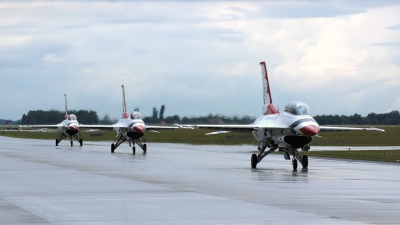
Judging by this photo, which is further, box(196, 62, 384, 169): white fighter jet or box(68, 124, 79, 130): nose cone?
box(68, 124, 79, 130): nose cone

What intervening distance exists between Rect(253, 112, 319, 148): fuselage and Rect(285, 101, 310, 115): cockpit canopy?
0.18 metres

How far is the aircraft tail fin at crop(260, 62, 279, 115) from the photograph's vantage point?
33.0 m

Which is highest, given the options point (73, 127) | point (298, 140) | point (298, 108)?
point (298, 108)

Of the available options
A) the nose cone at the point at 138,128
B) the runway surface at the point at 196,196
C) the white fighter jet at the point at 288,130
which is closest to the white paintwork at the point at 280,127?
the white fighter jet at the point at 288,130

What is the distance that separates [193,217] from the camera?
13.2 meters

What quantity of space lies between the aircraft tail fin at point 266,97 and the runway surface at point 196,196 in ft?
19.5

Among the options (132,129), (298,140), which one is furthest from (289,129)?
(132,129)

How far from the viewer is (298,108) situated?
28.8 metres

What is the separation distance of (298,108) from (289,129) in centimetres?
87

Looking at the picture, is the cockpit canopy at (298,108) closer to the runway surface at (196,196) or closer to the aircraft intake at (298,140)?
the aircraft intake at (298,140)

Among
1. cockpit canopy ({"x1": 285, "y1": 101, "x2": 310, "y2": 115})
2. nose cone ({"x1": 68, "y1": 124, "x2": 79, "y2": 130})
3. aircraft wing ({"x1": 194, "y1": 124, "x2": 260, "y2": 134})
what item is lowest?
aircraft wing ({"x1": 194, "y1": 124, "x2": 260, "y2": 134})

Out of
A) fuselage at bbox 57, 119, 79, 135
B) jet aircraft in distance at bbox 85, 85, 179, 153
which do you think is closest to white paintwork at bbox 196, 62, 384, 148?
jet aircraft in distance at bbox 85, 85, 179, 153

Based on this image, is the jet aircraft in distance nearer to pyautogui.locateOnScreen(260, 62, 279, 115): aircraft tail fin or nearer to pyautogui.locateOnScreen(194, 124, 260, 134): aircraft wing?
pyautogui.locateOnScreen(260, 62, 279, 115): aircraft tail fin

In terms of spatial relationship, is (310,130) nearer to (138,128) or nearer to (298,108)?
(298,108)
